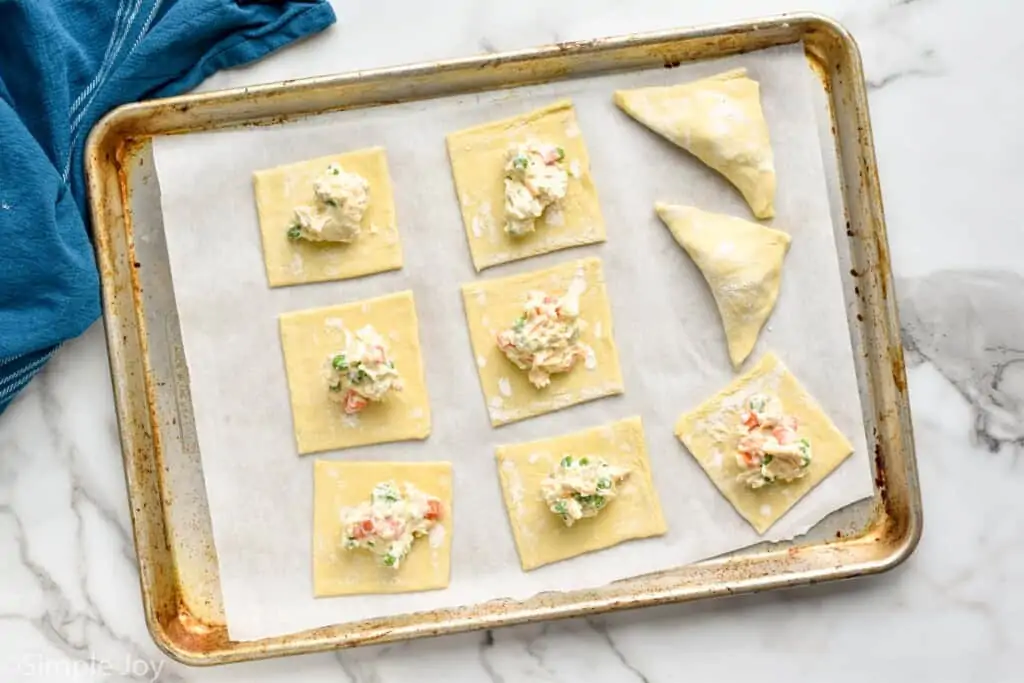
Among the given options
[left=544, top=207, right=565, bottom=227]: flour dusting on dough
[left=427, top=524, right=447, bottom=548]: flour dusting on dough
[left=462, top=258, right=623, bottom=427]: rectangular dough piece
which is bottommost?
[left=427, top=524, right=447, bottom=548]: flour dusting on dough

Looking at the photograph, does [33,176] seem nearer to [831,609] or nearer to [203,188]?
[203,188]

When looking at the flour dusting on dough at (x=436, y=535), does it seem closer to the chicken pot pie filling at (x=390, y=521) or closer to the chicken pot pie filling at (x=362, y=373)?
the chicken pot pie filling at (x=390, y=521)

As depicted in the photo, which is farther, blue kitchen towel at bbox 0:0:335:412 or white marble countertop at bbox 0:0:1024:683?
white marble countertop at bbox 0:0:1024:683

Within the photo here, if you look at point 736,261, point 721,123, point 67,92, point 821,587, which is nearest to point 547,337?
point 736,261

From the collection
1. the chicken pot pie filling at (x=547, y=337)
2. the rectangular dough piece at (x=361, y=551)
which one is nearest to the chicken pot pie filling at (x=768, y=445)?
the chicken pot pie filling at (x=547, y=337)

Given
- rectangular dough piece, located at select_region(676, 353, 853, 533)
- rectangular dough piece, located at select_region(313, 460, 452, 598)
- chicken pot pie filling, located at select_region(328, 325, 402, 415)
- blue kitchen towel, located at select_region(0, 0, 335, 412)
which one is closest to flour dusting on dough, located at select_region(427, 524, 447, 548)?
rectangular dough piece, located at select_region(313, 460, 452, 598)

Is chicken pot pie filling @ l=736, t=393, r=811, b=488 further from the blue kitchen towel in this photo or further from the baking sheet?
the blue kitchen towel
